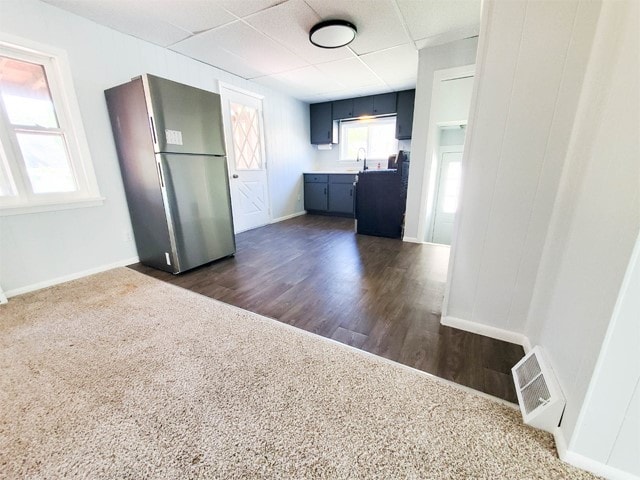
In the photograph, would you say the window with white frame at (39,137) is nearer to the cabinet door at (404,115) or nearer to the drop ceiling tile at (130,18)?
the drop ceiling tile at (130,18)

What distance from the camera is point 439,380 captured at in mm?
1227

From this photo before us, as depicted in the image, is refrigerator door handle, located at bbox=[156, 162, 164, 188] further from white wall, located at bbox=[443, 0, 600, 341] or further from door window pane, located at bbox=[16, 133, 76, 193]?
white wall, located at bbox=[443, 0, 600, 341]

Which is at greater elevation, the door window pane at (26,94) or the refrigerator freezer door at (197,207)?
the door window pane at (26,94)

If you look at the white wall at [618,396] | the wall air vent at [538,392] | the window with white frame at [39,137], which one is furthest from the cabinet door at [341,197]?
the white wall at [618,396]

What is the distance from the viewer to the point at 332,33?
2.37 metres

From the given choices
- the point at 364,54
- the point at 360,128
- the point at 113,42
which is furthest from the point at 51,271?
the point at 360,128

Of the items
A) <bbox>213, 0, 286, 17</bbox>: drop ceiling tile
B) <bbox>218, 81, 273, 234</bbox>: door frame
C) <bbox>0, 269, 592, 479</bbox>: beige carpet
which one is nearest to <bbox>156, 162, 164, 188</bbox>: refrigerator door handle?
<bbox>0, 269, 592, 479</bbox>: beige carpet

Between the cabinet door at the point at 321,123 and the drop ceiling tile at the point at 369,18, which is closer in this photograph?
the drop ceiling tile at the point at 369,18

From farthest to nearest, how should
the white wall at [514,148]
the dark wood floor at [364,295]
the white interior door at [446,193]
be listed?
1. the white interior door at [446,193]
2. the dark wood floor at [364,295]
3. the white wall at [514,148]

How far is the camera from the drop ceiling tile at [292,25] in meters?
2.15

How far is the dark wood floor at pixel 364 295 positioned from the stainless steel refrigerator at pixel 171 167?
0.95 ft

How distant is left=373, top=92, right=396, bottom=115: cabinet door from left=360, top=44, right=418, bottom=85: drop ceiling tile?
2.04ft

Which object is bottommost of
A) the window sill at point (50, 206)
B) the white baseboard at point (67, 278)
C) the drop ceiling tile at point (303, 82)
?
the white baseboard at point (67, 278)

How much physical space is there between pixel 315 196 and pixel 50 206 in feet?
13.4
